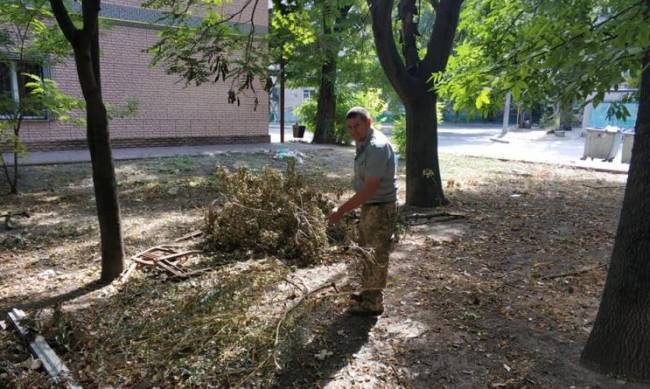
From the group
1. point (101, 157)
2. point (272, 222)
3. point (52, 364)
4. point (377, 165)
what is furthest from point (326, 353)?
point (101, 157)

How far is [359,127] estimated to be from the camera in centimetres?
390

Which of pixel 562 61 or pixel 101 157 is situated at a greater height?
pixel 562 61

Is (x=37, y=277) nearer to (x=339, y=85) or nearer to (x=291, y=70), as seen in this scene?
(x=291, y=70)

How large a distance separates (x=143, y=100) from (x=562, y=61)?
16.2m

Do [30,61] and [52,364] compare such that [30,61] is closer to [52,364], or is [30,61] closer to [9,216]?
[9,216]

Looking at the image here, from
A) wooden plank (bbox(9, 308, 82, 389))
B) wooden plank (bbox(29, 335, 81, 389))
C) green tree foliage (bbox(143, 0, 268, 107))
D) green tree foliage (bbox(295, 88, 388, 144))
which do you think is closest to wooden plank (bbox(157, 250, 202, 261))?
wooden plank (bbox(9, 308, 82, 389))

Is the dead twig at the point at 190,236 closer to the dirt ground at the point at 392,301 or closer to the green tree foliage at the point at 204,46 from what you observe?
the dirt ground at the point at 392,301

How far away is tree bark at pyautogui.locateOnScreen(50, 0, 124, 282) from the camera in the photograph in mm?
4332

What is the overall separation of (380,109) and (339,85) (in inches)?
88.0

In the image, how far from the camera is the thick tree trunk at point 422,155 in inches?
335

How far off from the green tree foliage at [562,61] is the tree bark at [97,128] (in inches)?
125

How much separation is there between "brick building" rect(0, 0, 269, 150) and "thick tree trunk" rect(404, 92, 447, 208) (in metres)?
8.40

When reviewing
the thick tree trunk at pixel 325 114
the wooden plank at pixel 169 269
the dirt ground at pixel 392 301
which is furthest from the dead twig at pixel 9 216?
the thick tree trunk at pixel 325 114

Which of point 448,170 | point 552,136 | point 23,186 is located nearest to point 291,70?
point 448,170
